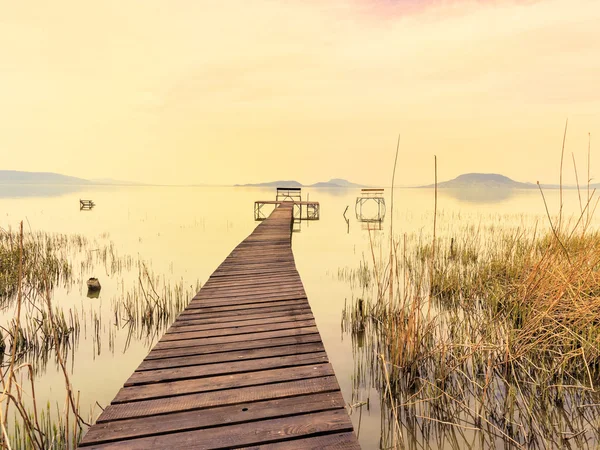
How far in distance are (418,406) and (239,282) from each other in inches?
122

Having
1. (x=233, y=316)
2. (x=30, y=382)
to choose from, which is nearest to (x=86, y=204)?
(x=30, y=382)

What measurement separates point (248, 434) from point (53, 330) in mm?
1296

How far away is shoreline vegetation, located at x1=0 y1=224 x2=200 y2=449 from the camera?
2.66m

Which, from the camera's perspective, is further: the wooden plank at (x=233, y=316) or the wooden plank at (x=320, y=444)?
the wooden plank at (x=233, y=316)

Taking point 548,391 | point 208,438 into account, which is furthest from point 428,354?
point 208,438

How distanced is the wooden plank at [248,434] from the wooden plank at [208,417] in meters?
0.04

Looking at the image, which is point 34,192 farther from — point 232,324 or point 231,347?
point 231,347

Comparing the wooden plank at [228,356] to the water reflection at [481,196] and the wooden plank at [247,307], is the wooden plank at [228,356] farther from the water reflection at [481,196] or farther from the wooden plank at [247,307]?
the water reflection at [481,196]

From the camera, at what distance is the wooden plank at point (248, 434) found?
1986mm

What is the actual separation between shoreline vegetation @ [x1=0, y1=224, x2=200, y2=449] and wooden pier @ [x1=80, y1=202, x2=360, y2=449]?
1.55 feet

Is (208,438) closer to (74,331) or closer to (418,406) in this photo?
(418,406)

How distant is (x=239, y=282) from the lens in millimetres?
5520

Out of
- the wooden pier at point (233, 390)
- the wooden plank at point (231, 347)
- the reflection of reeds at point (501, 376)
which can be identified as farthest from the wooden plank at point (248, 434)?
the wooden plank at point (231, 347)

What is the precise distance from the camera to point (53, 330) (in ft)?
6.89
